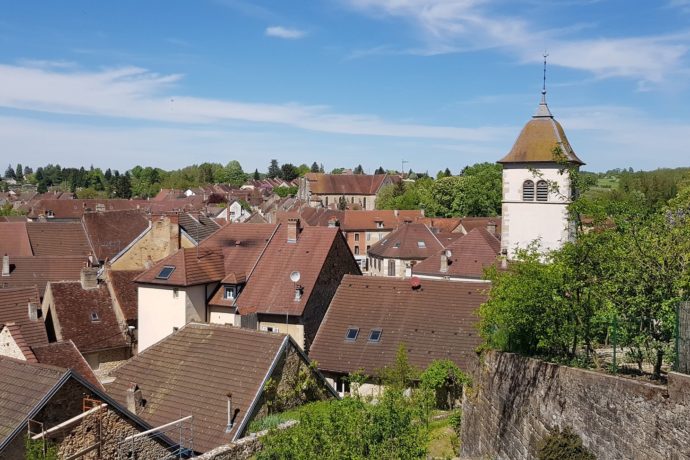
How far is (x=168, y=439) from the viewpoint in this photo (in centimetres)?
1352

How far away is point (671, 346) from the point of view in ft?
31.6

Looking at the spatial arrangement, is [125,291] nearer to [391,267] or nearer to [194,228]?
[194,228]

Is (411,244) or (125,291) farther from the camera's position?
(411,244)

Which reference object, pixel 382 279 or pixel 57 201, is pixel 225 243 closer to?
pixel 382 279

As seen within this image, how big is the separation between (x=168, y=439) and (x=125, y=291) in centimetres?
1657

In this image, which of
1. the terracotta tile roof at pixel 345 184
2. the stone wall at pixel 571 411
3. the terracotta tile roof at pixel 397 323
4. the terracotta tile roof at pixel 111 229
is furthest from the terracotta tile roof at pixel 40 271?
the terracotta tile roof at pixel 345 184

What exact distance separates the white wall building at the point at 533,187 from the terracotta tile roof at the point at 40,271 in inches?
891

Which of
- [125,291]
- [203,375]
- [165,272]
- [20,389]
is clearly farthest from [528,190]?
[20,389]

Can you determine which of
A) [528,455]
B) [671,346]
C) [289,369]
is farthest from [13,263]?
[671,346]

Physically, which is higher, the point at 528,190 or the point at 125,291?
the point at 528,190

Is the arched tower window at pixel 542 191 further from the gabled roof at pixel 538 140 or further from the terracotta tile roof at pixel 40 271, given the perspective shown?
the terracotta tile roof at pixel 40 271

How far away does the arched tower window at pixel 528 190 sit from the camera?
90.3 feet

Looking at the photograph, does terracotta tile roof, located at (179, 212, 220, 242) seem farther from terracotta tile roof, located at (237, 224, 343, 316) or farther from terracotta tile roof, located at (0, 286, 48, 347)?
terracotta tile roof, located at (0, 286, 48, 347)

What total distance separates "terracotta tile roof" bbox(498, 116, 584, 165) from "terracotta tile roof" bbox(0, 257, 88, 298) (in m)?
23.1
